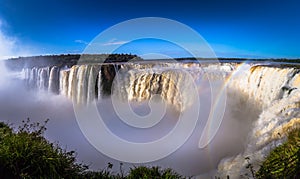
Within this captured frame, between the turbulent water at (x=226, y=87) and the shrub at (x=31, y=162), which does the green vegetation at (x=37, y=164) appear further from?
the turbulent water at (x=226, y=87)

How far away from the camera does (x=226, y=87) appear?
17.7 meters

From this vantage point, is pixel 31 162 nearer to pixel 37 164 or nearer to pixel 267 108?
pixel 37 164

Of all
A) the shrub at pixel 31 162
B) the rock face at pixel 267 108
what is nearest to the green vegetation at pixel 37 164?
the shrub at pixel 31 162

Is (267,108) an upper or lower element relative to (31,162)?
upper

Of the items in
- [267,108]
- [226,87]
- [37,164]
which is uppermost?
[226,87]

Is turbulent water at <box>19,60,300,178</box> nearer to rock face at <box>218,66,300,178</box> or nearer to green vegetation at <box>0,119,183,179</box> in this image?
rock face at <box>218,66,300,178</box>

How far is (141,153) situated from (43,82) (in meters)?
19.9

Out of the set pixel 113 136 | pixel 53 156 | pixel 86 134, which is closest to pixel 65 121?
pixel 86 134

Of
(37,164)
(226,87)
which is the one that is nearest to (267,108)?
(226,87)

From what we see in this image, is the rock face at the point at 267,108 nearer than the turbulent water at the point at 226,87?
Yes

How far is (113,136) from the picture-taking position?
47.2 feet

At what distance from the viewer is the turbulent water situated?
27.6ft

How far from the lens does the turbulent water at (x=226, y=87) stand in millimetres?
8414

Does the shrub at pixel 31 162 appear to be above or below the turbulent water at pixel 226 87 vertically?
below
